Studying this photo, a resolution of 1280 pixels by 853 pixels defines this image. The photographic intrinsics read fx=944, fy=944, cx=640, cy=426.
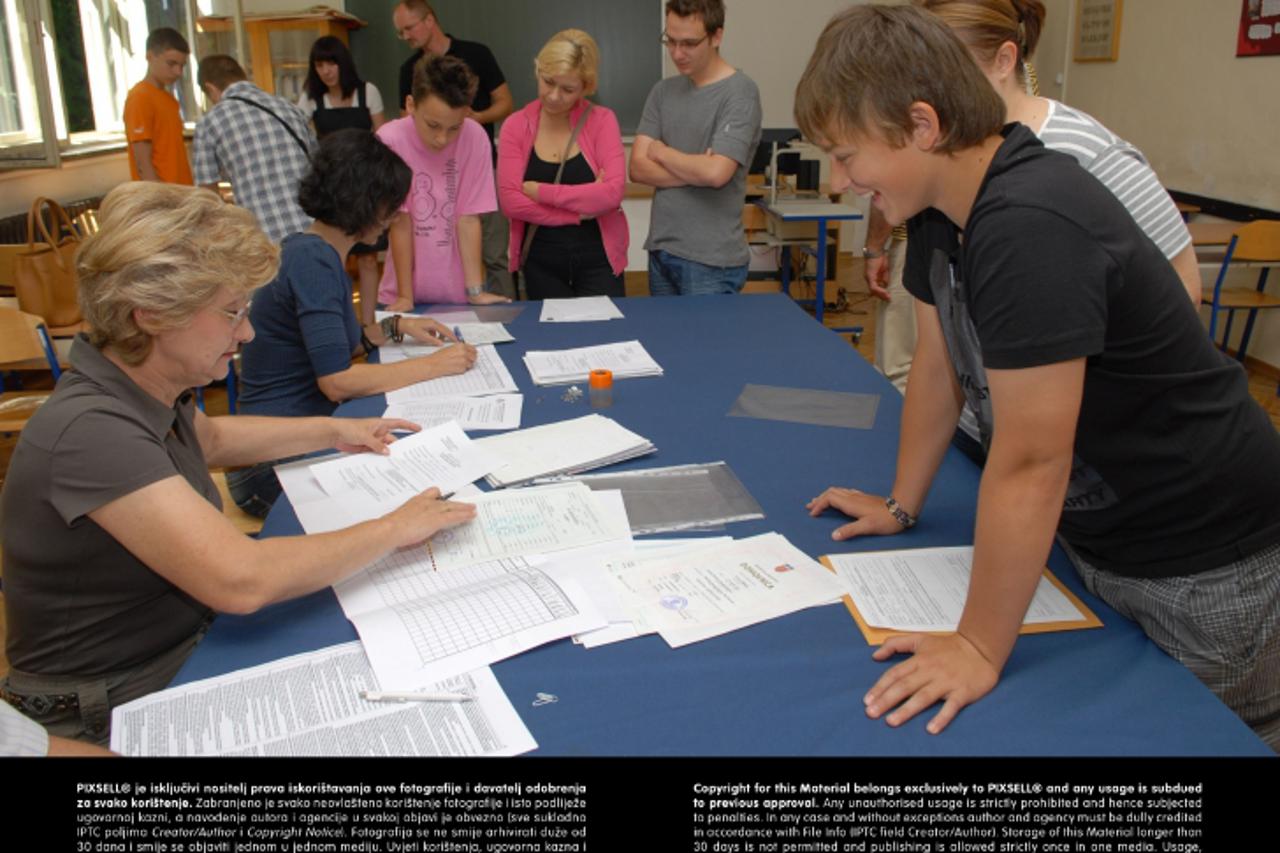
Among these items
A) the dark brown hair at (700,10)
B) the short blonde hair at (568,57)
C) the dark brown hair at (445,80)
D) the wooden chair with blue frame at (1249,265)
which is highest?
the dark brown hair at (700,10)

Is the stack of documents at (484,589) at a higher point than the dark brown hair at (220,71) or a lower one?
lower

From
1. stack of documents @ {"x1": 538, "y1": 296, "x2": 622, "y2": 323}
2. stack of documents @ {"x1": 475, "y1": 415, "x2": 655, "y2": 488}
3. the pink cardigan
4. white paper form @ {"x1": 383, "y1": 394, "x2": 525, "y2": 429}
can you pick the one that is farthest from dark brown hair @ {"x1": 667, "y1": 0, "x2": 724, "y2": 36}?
stack of documents @ {"x1": 475, "y1": 415, "x2": 655, "y2": 488}

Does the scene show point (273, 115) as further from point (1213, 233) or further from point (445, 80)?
point (1213, 233)

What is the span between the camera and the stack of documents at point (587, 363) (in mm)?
2242

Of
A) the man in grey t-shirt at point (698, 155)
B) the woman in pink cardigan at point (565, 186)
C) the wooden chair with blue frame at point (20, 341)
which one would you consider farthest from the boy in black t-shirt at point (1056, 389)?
the wooden chair with blue frame at point (20, 341)

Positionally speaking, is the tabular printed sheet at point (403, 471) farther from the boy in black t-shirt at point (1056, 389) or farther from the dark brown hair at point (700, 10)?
the dark brown hair at point (700, 10)

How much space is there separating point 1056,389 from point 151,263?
3.84 feet

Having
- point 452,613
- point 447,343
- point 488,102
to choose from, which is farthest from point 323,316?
point 488,102

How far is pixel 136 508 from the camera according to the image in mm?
1203

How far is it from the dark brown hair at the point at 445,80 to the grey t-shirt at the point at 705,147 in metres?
0.74

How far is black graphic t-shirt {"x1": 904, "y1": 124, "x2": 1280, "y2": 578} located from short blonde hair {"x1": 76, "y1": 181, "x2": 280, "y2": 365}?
1004 millimetres

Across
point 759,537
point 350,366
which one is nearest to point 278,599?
point 759,537

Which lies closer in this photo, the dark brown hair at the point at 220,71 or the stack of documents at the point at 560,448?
the stack of documents at the point at 560,448
